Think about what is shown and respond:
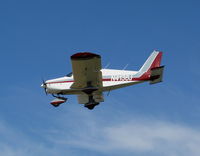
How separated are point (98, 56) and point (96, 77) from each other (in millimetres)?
2172

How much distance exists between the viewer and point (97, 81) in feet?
74.8

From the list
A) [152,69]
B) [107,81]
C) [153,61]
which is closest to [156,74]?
[152,69]

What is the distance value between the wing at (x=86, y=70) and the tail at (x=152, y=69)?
267 cm

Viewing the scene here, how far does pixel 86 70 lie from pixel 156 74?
4150 mm

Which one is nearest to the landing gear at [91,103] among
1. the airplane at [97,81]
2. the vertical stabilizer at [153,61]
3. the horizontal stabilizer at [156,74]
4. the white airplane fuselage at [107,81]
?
the airplane at [97,81]

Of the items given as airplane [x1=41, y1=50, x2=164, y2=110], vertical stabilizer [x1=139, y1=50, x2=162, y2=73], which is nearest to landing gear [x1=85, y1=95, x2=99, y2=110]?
airplane [x1=41, y1=50, x2=164, y2=110]

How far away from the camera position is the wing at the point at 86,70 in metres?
20.6

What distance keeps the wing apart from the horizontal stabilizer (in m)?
3.00

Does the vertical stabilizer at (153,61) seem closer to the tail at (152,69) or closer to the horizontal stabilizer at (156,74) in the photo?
the tail at (152,69)

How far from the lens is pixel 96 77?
22.5 metres

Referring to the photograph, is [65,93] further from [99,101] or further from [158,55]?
[158,55]

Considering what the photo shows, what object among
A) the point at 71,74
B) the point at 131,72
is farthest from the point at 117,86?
the point at 71,74

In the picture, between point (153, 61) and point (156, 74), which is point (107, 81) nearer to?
point (156, 74)

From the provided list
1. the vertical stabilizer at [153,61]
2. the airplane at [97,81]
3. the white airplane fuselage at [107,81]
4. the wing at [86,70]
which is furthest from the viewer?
the vertical stabilizer at [153,61]
